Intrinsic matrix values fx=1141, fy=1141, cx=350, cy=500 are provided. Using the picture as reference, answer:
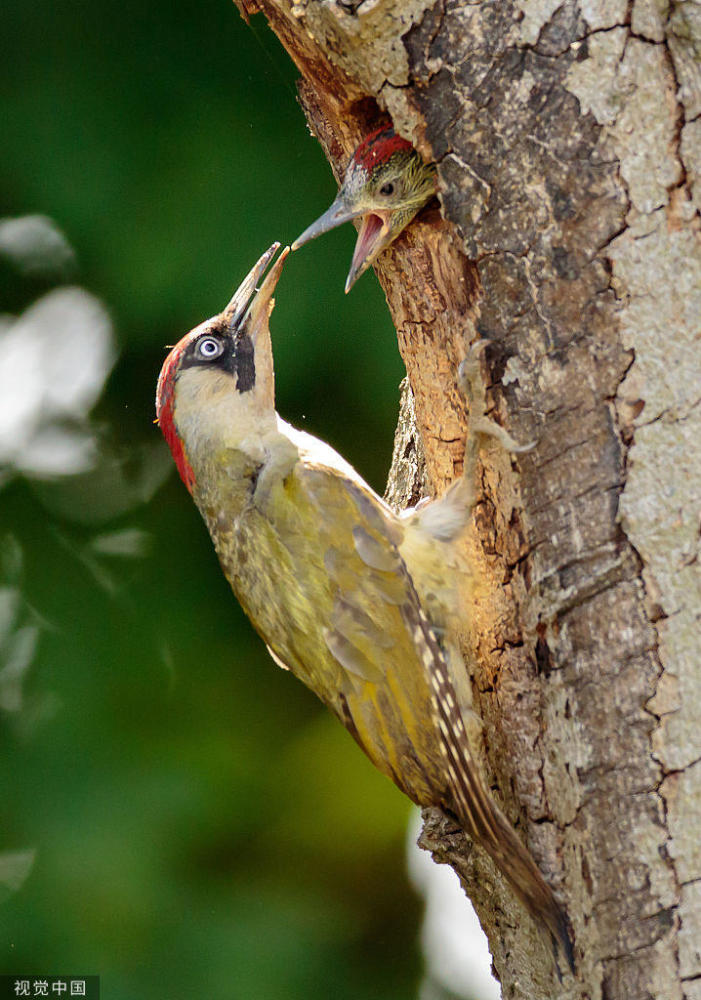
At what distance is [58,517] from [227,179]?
4.13 ft

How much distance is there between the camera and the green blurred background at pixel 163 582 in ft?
12.2

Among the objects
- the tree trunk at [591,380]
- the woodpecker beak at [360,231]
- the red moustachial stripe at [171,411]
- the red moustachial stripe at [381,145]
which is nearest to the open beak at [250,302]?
the red moustachial stripe at [171,411]

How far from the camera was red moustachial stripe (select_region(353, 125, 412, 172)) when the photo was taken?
2408mm

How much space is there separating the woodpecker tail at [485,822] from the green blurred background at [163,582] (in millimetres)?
1556

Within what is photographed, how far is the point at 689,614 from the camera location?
1.92 m

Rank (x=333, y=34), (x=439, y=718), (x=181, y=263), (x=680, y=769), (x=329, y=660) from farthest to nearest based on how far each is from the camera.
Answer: (x=181, y=263) → (x=329, y=660) → (x=439, y=718) → (x=333, y=34) → (x=680, y=769)

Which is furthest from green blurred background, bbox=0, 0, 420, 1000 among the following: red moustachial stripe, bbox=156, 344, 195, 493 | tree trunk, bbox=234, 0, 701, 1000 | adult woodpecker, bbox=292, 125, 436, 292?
tree trunk, bbox=234, 0, 701, 1000

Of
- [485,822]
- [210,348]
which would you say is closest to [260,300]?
[210,348]

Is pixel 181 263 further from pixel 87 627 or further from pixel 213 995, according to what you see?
pixel 213 995

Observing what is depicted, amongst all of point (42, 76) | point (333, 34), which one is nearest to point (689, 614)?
point (333, 34)

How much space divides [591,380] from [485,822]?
88cm

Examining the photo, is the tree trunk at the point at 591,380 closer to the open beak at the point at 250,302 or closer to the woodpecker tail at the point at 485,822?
the woodpecker tail at the point at 485,822

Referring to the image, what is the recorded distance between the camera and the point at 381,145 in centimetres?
242

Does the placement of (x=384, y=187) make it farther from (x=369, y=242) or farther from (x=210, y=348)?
(x=210, y=348)
